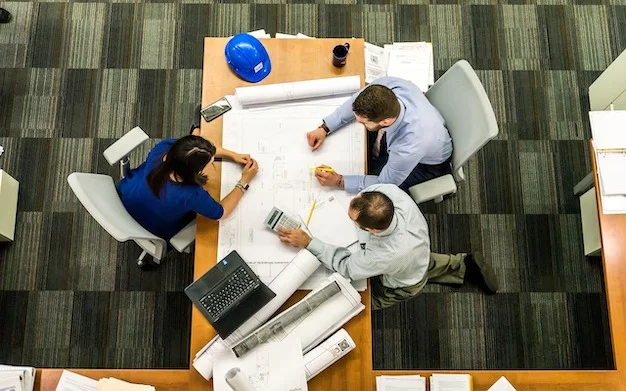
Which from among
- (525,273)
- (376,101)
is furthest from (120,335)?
(525,273)

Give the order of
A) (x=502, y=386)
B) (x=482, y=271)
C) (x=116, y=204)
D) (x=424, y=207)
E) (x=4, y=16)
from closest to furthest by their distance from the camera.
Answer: (x=502, y=386) → (x=116, y=204) → (x=482, y=271) → (x=424, y=207) → (x=4, y=16)

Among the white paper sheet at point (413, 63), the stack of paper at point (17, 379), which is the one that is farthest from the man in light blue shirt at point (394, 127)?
the stack of paper at point (17, 379)

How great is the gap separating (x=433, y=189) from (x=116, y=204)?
124cm

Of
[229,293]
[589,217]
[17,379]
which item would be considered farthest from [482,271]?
[17,379]

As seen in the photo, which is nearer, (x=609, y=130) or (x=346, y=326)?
(x=346, y=326)

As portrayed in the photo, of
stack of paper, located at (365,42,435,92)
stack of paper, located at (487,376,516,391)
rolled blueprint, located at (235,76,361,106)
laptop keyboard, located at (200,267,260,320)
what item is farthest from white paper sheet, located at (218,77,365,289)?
stack of paper, located at (487,376,516,391)

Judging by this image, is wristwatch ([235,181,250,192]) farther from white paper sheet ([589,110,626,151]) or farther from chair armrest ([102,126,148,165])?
white paper sheet ([589,110,626,151])

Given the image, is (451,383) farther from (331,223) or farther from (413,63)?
(413,63)

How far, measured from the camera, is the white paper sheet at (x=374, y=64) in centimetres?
246

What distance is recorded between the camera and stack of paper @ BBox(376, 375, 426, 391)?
1.91 m

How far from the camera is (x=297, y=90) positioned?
220 centimetres

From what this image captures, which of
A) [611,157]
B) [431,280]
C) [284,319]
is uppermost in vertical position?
[611,157]

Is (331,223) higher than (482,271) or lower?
higher

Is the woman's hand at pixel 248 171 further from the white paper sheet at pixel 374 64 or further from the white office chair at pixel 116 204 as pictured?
the white paper sheet at pixel 374 64
